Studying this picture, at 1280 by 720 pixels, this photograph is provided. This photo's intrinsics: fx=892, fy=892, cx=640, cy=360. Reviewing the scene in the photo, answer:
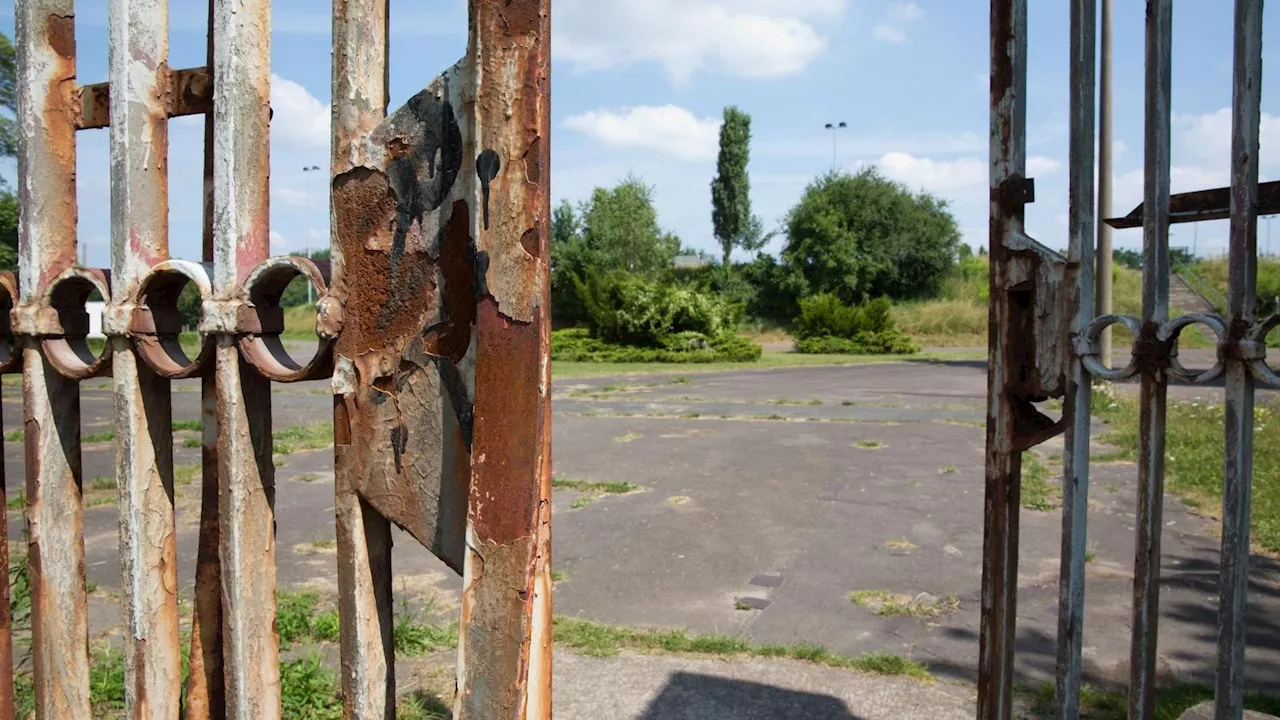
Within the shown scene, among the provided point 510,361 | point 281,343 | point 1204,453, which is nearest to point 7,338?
point 281,343

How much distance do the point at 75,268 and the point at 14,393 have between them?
16.4 meters

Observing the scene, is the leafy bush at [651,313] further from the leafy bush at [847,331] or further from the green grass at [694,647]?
the green grass at [694,647]

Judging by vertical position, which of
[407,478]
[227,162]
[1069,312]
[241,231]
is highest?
[227,162]

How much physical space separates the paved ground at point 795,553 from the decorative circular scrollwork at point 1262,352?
84.9 inches

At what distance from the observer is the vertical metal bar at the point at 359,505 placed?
141 cm

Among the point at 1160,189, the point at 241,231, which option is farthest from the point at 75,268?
the point at 1160,189

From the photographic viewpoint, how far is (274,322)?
1.62m

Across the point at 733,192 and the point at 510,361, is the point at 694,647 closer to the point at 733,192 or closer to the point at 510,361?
the point at 510,361

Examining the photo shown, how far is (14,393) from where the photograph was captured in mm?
15219

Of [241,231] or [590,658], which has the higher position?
[241,231]

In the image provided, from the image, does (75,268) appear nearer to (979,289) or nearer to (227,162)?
(227,162)

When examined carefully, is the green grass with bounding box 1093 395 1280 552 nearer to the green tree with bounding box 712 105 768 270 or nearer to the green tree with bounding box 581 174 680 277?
the green tree with bounding box 581 174 680 277

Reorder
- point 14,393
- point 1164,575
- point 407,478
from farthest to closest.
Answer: point 14,393, point 1164,575, point 407,478

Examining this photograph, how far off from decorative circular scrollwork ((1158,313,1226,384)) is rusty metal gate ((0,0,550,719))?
1.10 m
